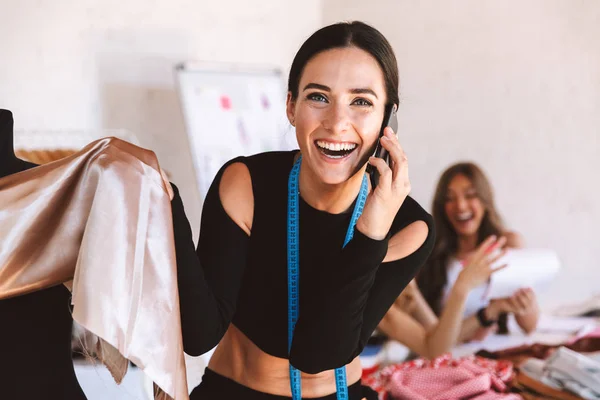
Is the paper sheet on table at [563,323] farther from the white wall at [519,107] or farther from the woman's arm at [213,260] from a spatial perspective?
the woman's arm at [213,260]

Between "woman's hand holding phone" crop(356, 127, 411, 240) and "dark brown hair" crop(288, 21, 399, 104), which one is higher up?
"dark brown hair" crop(288, 21, 399, 104)

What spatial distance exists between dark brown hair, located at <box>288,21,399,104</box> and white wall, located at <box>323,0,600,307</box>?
6.93 ft

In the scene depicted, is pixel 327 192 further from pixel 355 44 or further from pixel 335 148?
pixel 355 44

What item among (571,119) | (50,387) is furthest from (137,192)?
(571,119)

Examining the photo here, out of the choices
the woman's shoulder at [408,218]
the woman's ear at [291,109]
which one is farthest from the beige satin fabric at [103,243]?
the woman's shoulder at [408,218]

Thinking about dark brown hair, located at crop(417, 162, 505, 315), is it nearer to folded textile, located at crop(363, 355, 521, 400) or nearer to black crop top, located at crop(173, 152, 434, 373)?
folded textile, located at crop(363, 355, 521, 400)

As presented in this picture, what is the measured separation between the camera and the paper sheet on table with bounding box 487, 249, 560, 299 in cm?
302

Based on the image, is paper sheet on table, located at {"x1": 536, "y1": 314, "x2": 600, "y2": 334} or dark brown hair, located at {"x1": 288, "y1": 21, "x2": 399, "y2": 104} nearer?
dark brown hair, located at {"x1": 288, "y1": 21, "x2": 399, "y2": 104}

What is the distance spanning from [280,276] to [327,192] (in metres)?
0.18

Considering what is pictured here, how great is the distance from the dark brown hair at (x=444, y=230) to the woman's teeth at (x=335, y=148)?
1.94m

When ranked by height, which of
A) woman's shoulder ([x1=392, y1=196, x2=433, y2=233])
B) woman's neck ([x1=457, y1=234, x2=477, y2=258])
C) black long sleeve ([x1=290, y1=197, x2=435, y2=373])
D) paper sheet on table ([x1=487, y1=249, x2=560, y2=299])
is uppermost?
woman's shoulder ([x1=392, y1=196, x2=433, y2=233])

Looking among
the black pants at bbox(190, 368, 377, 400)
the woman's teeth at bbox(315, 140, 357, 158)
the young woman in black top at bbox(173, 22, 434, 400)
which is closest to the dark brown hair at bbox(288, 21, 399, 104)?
the young woman in black top at bbox(173, 22, 434, 400)

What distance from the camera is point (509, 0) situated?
3.19 meters

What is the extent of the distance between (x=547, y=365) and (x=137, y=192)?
5.97ft
